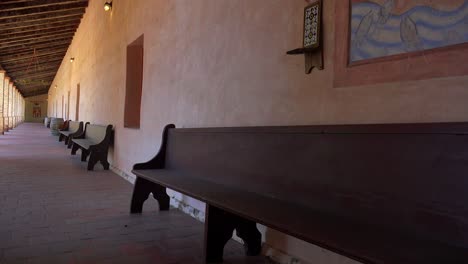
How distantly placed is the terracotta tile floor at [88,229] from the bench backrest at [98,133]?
5.67 feet

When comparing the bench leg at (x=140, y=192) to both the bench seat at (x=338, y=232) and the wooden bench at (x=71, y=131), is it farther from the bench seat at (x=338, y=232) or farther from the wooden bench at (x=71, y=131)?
the wooden bench at (x=71, y=131)

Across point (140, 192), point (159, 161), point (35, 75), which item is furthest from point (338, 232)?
point (35, 75)

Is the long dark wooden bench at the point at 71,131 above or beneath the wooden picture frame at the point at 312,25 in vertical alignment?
beneath

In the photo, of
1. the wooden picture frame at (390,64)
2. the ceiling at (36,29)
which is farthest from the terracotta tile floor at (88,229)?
the ceiling at (36,29)

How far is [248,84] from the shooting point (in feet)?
8.82

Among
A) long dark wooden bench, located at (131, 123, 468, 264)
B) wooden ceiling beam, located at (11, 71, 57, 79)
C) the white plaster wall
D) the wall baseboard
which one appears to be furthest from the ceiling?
long dark wooden bench, located at (131, 123, 468, 264)

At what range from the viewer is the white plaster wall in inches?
66.1

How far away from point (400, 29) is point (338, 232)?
909 mm

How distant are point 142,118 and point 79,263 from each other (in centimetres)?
292

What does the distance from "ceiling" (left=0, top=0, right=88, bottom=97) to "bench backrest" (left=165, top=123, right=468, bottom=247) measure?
878 centimetres

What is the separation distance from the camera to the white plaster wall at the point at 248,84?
1678 mm

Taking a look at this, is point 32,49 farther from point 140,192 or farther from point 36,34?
point 140,192

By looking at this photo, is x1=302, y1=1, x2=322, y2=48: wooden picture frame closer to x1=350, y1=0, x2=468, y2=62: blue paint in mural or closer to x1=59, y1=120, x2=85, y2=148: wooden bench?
x1=350, y1=0, x2=468, y2=62: blue paint in mural

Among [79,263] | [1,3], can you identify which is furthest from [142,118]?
[1,3]
